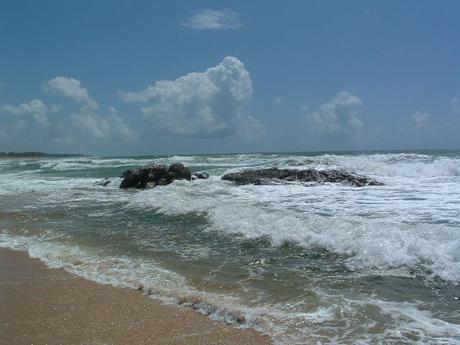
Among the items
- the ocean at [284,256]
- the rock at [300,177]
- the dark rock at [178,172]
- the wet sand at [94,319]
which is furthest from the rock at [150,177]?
the wet sand at [94,319]

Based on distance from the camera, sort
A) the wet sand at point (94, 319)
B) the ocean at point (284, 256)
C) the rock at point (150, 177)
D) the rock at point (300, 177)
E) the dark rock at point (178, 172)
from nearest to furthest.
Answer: the wet sand at point (94, 319), the ocean at point (284, 256), the rock at point (300, 177), the rock at point (150, 177), the dark rock at point (178, 172)

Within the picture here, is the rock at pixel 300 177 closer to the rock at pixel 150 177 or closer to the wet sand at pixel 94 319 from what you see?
the rock at pixel 150 177

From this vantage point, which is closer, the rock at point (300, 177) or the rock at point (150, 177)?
the rock at point (300, 177)

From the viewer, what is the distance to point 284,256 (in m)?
7.09

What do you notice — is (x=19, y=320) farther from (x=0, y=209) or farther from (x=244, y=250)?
(x=0, y=209)

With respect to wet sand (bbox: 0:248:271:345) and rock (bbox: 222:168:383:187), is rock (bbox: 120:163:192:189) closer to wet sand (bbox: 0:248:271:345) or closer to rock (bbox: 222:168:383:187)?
rock (bbox: 222:168:383:187)

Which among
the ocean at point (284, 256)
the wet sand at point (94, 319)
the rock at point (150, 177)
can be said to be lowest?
the wet sand at point (94, 319)

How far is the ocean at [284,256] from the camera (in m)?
4.45

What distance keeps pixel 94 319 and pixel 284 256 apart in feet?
11.0

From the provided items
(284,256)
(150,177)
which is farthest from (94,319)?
(150,177)

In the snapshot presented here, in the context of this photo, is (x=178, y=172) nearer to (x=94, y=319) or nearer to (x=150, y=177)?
(x=150, y=177)

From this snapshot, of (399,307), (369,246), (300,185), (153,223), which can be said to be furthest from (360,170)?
(399,307)

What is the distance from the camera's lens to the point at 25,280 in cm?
603

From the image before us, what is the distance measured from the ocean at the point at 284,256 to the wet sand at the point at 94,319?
248 millimetres
